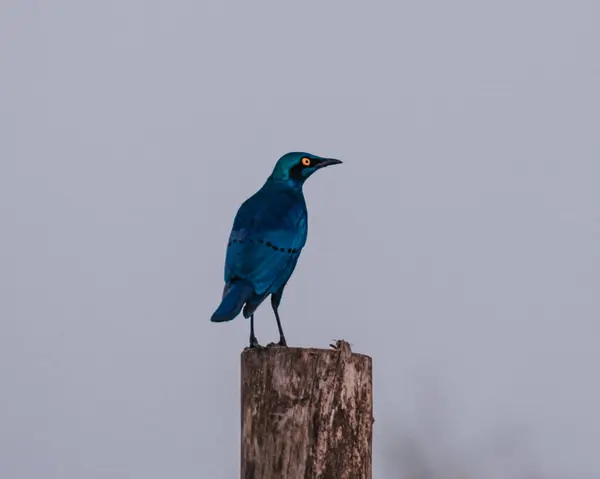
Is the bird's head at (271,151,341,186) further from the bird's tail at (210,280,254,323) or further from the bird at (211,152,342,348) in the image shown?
the bird's tail at (210,280,254,323)

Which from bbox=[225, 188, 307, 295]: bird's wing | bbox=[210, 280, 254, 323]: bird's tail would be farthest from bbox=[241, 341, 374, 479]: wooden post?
bbox=[225, 188, 307, 295]: bird's wing

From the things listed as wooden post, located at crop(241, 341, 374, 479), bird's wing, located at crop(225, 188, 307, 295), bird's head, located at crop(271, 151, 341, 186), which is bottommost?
wooden post, located at crop(241, 341, 374, 479)

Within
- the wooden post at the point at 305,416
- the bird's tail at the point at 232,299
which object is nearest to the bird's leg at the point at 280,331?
the bird's tail at the point at 232,299

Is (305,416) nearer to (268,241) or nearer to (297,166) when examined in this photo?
(268,241)

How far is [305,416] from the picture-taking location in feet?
19.8

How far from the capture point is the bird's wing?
8070 millimetres

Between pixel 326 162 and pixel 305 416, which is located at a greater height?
pixel 326 162

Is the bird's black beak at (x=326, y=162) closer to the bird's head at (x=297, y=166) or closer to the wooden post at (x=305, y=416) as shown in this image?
the bird's head at (x=297, y=166)

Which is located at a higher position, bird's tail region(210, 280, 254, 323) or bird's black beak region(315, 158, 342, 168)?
bird's black beak region(315, 158, 342, 168)

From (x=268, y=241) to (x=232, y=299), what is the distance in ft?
2.72

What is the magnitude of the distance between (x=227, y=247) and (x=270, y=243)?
334mm

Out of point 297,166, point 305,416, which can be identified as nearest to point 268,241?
point 297,166

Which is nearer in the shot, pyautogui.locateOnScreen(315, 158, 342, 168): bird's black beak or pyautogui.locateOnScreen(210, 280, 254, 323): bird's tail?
pyautogui.locateOnScreen(210, 280, 254, 323): bird's tail

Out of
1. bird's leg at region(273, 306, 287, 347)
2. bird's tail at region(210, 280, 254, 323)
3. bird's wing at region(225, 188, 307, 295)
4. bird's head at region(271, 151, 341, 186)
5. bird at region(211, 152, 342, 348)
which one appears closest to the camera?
bird's tail at region(210, 280, 254, 323)
